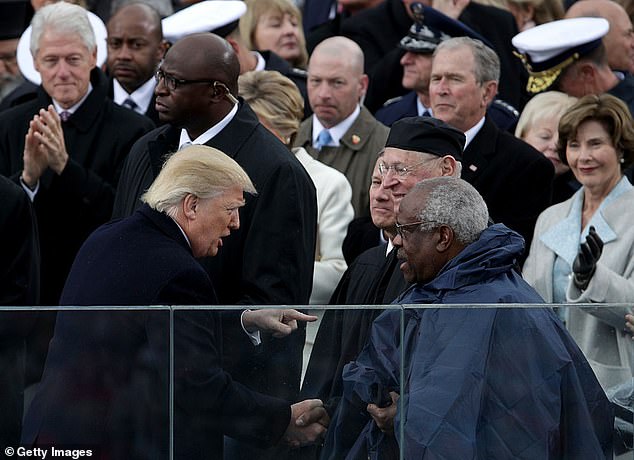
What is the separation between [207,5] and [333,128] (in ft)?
4.17

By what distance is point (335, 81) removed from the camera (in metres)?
7.86

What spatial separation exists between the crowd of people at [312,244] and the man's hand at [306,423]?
1 cm

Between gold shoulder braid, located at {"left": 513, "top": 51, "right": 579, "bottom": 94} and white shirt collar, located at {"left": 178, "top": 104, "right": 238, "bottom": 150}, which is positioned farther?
gold shoulder braid, located at {"left": 513, "top": 51, "right": 579, "bottom": 94}

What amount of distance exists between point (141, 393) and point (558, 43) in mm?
3945

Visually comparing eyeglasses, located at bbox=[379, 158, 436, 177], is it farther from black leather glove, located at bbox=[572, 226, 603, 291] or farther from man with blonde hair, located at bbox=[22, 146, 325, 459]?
man with blonde hair, located at bbox=[22, 146, 325, 459]

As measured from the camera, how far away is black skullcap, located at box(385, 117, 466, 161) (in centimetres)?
592

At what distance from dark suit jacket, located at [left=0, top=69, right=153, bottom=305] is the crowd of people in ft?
0.04

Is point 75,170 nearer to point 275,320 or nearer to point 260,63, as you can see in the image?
point 260,63

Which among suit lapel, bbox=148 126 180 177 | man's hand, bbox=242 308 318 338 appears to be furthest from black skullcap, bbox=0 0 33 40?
man's hand, bbox=242 308 318 338

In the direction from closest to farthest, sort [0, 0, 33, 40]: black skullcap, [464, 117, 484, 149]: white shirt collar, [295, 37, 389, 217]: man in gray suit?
1. [464, 117, 484, 149]: white shirt collar
2. [295, 37, 389, 217]: man in gray suit
3. [0, 0, 33, 40]: black skullcap

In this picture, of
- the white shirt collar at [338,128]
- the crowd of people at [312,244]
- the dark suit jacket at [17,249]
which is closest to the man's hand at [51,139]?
the crowd of people at [312,244]

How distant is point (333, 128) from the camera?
777 cm

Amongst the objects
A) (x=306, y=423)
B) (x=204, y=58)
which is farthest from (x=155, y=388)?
(x=204, y=58)

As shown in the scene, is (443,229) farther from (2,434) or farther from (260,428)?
(2,434)
